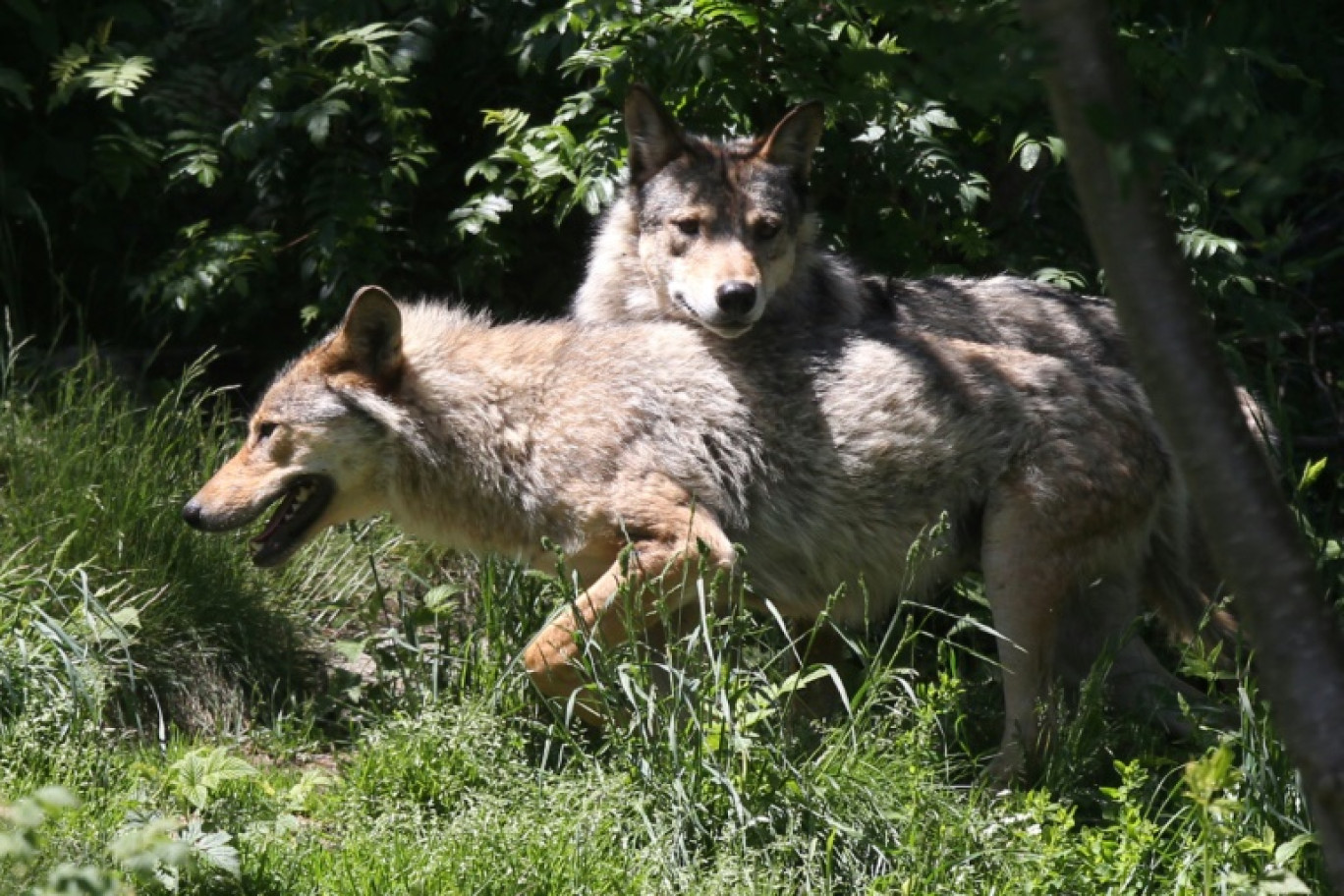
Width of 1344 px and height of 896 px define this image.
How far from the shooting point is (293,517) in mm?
6062

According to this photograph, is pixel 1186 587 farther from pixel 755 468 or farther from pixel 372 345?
pixel 372 345

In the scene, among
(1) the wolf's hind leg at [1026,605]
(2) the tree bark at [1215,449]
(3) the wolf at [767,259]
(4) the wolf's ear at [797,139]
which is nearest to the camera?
(2) the tree bark at [1215,449]

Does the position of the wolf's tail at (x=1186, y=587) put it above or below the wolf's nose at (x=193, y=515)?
below

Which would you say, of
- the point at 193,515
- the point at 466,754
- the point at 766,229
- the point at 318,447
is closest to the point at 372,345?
the point at 318,447

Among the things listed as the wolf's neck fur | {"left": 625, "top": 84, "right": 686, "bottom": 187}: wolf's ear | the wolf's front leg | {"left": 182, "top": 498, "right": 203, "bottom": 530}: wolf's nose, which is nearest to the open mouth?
{"left": 182, "top": 498, "right": 203, "bottom": 530}: wolf's nose

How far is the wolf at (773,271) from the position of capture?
6.67m

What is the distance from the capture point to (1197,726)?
18.2 ft

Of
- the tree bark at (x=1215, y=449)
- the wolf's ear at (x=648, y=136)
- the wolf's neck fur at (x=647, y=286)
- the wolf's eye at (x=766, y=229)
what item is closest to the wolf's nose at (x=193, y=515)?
the wolf's neck fur at (x=647, y=286)

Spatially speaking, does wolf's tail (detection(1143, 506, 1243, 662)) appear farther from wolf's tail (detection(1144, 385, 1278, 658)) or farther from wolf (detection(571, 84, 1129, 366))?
wolf (detection(571, 84, 1129, 366))

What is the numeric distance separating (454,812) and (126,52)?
4565mm

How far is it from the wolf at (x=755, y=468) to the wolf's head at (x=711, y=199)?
1.84 feet

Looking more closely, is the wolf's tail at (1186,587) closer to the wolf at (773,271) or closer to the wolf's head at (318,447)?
the wolf at (773,271)

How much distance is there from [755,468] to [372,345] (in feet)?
4.98

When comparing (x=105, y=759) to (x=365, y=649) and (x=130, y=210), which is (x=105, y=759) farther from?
(x=130, y=210)
